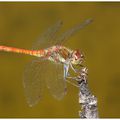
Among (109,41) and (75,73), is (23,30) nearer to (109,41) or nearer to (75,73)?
(109,41)

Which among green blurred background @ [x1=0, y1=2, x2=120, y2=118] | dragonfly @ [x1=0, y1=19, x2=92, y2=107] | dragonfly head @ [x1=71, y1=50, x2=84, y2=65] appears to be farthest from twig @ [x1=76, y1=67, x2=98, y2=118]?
green blurred background @ [x1=0, y1=2, x2=120, y2=118]

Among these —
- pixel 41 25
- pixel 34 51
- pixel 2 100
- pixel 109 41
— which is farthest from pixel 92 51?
pixel 34 51

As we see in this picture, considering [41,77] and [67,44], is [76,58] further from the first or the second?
[67,44]

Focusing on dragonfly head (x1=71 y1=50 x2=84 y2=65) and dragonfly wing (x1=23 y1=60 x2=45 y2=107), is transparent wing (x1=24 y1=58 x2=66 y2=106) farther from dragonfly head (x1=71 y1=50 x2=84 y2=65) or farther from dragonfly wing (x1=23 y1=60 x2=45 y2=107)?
dragonfly head (x1=71 y1=50 x2=84 y2=65)

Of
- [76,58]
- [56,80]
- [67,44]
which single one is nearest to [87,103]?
[76,58]

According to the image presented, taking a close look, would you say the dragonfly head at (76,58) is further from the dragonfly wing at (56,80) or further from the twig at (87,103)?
the twig at (87,103)

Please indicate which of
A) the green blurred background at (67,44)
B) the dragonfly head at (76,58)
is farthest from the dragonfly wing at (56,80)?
the green blurred background at (67,44)
